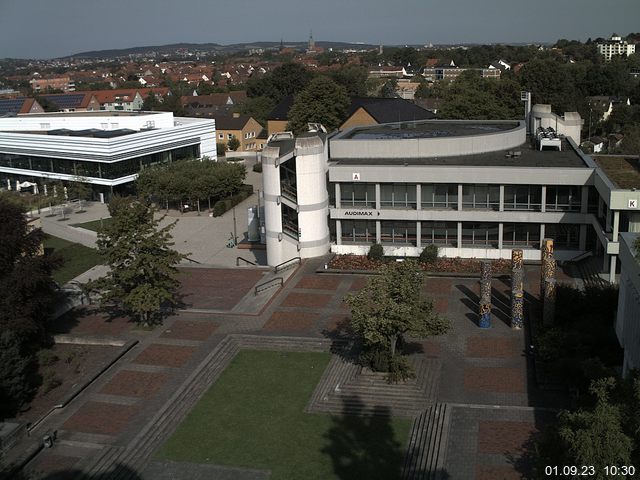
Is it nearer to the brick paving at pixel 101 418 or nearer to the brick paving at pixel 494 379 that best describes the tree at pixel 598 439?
the brick paving at pixel 494 379

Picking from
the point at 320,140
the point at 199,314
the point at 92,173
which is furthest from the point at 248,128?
the point at 199,314

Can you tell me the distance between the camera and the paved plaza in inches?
821

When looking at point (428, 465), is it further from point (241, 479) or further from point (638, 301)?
point (638, 301)

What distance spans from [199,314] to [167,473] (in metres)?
12.3

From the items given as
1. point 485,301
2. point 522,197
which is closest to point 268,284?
point 485,301

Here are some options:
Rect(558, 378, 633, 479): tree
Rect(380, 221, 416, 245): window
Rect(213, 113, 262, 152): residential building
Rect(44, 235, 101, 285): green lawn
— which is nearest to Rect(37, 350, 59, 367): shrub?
Rect(44, 235, 101, 285): green lawn

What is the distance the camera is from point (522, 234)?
1516 inches

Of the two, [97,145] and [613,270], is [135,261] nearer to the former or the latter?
[613,270]

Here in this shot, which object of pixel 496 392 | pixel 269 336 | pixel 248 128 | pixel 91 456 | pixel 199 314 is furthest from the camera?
pixel 248 128

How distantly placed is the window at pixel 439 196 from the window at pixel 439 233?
40.7 inches

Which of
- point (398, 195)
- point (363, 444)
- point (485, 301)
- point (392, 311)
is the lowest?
point (363, 444)

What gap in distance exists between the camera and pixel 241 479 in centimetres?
2003

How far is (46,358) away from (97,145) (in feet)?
130

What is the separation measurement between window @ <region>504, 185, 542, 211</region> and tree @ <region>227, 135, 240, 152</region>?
58.0 m
